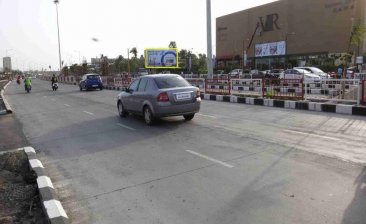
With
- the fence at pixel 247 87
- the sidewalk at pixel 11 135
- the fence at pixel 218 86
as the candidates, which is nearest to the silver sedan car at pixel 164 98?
the sidewalk at pixel 11 135

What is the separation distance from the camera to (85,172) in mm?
7203

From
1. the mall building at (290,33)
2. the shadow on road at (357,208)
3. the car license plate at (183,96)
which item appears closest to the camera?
the shadow on road at (357,208)

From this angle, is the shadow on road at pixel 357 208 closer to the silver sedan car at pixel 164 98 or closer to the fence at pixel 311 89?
the silver sedan car at pixel 164 98

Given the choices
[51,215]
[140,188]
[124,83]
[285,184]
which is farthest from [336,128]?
[124,83]

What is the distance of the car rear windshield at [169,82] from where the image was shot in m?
12.0

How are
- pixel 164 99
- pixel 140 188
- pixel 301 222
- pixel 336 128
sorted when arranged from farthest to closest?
pixel 164 99
pixel 336 128
pixel 140 188
pixel 301 222

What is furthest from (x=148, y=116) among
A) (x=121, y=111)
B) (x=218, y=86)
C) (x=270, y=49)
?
(x=270, y=49)

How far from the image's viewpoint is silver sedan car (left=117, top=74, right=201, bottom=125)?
11648 millimetres

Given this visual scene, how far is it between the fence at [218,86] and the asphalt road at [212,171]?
33.7 ft

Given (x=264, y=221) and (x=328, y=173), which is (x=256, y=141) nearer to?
(x=328, y=173)

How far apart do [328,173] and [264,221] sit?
2193mm

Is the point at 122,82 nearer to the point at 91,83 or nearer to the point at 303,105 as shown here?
the point at 91,83

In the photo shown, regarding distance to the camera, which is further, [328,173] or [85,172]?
[85,172]

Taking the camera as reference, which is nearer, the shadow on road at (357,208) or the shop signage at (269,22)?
the shadow on road at (357,208)
